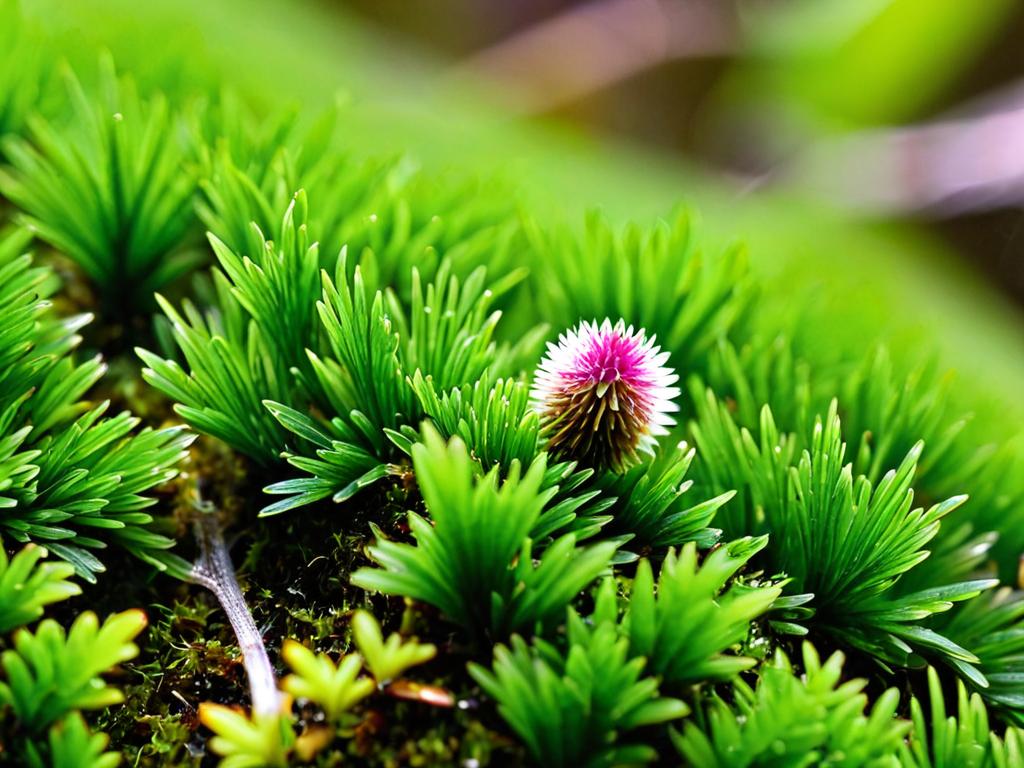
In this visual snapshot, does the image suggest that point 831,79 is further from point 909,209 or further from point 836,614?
point 836,614

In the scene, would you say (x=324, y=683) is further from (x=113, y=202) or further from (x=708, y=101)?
(x=708, y=101)

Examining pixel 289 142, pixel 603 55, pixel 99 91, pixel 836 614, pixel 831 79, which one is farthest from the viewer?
pixel 603 55

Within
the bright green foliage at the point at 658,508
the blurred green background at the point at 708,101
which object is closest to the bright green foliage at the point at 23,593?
the bright green foliage at the point at 658,508

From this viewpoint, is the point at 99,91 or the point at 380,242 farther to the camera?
the point at 99,91

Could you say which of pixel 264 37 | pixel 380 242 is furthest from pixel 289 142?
pixel 264 37

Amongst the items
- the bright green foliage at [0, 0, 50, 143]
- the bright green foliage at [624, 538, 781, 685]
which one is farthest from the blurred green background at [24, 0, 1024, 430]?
the bright green foliage at [624, 538, 781, 685]

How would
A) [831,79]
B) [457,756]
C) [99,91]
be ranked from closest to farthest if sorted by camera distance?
[457,756]
[99,91]
[831,79]

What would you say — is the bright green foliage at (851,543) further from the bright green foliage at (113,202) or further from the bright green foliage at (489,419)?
the bright green foliage at (113,202)
